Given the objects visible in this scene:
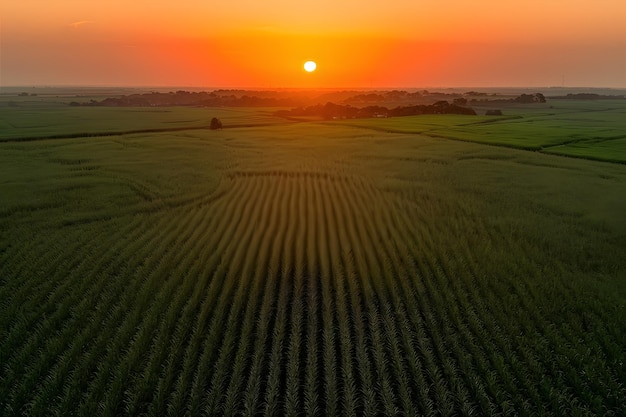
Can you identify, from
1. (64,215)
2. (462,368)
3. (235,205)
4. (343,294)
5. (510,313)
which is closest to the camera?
(462,368)

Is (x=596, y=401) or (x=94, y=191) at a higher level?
(x=94, y=191)

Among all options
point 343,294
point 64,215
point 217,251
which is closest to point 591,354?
point 343,294

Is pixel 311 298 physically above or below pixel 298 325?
above

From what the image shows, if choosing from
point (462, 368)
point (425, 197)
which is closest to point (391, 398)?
point (462, 368)

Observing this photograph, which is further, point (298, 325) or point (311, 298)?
point (311, 298)

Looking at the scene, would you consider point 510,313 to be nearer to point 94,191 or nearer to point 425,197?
point 425,197

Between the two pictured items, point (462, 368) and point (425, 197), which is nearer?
point (462, 368)

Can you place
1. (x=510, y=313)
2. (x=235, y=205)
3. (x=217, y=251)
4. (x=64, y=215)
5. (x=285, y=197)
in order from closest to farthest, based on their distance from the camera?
(x=510, y=313)
(x=217, y=251)
(x=64, y=215)
(x=235, y=205)
(x=285, y=197)
